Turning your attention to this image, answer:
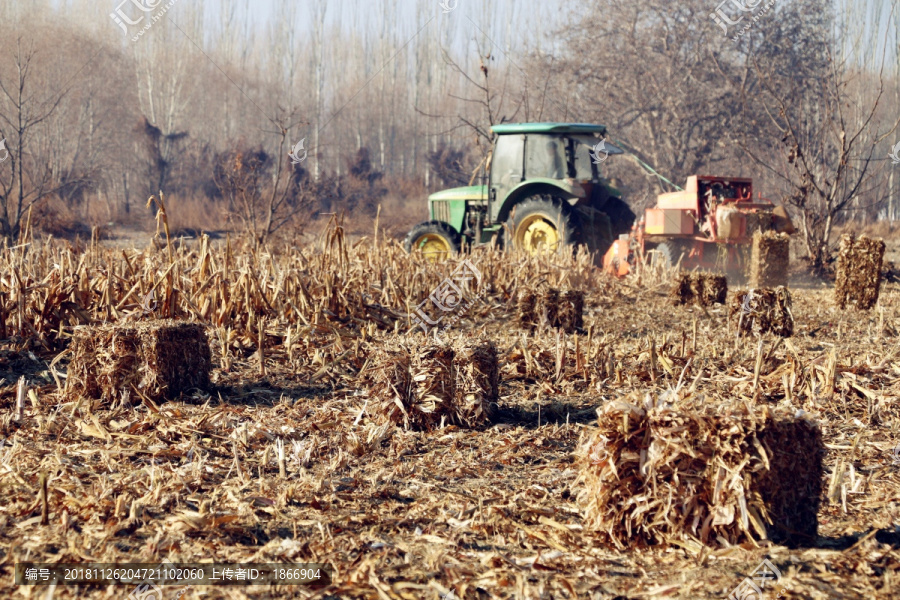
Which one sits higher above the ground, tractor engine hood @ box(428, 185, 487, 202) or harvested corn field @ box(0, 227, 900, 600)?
tractor engine hood @ box(428, 185, 487, 202)

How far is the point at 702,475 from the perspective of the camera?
271 centimetres

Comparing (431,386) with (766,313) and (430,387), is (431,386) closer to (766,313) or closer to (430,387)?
(430,387)

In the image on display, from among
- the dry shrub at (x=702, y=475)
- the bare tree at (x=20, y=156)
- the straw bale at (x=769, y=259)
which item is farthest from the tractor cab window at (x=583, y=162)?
the dry shrub at (x=702, y=475)

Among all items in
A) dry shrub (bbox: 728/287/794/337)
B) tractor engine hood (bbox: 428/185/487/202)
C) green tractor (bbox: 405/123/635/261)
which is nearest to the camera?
dry shrub (bbox: 728/287/794/337)

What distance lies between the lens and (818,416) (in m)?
4.47

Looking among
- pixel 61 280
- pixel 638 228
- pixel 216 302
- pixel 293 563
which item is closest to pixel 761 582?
pixel 293 563

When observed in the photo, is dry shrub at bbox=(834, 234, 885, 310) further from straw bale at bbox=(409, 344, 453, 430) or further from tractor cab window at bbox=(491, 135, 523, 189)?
straw bale at bbox=(409, 344, 453, 430)

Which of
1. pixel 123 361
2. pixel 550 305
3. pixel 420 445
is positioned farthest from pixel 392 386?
pixel 550 305

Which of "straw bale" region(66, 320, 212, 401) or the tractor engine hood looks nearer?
"straw bale" region(66, 320, 212, 401)

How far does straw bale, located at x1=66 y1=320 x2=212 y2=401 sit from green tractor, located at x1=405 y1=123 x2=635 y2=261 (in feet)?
23.3

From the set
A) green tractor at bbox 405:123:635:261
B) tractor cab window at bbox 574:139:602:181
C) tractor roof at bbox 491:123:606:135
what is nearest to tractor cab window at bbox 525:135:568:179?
green tractor at bbox 405:123:635:261

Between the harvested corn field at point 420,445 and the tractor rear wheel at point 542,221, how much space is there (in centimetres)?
448

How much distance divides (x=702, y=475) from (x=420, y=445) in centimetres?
162

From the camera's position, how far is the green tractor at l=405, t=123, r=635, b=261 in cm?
1194
